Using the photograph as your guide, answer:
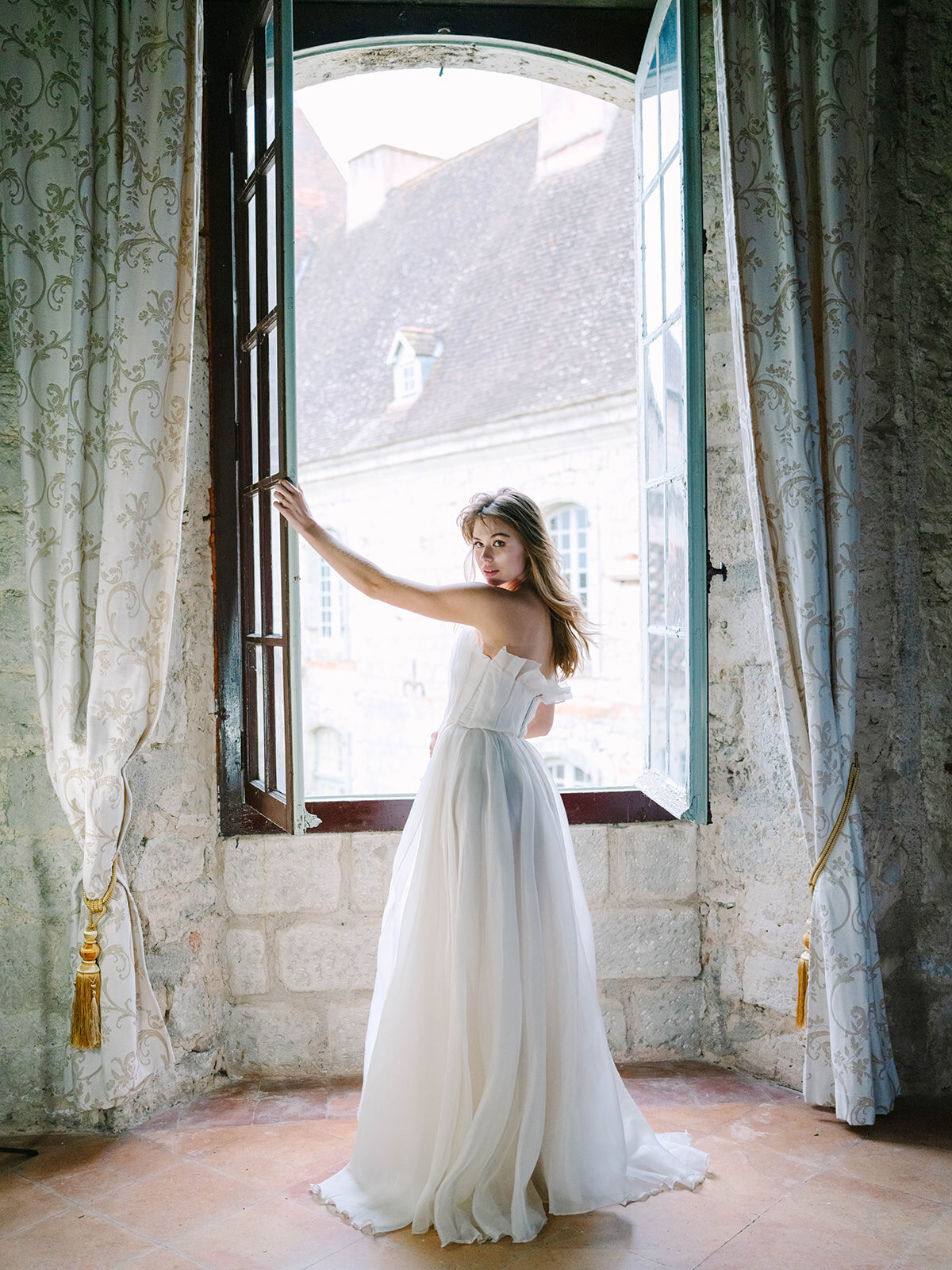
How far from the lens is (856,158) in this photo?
8.64 feet

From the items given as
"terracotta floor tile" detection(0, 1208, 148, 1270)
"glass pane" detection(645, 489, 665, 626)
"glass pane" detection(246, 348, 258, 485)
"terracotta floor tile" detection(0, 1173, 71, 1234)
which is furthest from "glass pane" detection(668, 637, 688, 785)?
"terracotta floor tile" detection(0, 1173, 71, 1234)

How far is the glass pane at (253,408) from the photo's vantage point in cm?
278

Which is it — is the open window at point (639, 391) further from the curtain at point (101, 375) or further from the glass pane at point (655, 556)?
the curtain at point (101, 375)

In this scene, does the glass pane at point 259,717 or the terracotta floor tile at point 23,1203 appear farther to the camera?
the glass pane at point 259,717

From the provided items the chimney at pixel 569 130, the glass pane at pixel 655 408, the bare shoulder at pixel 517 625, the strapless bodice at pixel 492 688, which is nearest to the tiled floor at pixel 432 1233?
the strapless bodice at pixel 492 688

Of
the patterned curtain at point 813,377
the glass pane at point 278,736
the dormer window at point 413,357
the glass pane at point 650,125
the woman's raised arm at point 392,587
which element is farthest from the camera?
the dormer window at point 413,357

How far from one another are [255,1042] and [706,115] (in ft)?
10.3

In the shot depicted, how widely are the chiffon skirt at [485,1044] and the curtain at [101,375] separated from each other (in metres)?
0.75

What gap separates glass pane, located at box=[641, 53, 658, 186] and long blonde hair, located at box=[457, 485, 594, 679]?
4.29 feet

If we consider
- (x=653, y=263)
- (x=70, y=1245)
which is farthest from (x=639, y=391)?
(x=70, y=1245)

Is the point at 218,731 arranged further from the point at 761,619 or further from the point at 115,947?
the point at 761,619

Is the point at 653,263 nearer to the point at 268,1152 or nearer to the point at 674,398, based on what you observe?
the point at 674,398

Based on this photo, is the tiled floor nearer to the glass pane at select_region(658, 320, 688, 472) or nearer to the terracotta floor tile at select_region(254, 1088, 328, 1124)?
the terracotta floor tile at select_region(254, 1088, 328, 1124)

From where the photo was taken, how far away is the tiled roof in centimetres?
1170
